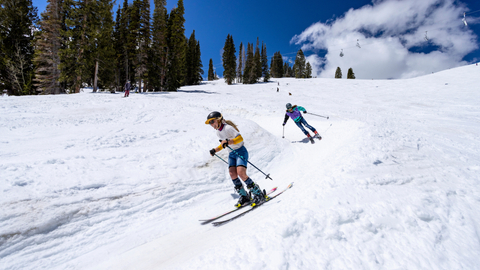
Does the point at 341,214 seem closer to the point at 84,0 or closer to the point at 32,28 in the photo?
the point at 84,0

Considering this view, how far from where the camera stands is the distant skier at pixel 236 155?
480cm

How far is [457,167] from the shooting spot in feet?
17.4

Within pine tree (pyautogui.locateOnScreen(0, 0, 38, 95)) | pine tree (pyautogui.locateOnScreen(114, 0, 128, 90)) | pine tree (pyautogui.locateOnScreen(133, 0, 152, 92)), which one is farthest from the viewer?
pine tree (pyautogui.locateOnScreen(114, 0, 128, 90))

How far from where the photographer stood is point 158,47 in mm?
28484

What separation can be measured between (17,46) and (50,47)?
14.0 ft

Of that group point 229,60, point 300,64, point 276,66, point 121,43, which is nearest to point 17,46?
point 121,43

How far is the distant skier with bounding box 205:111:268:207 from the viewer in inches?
189

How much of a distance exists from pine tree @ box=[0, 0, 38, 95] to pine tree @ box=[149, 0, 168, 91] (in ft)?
42.2

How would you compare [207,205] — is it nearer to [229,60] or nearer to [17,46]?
[17,46]

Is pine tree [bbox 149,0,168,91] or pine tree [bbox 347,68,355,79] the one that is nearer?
pine tree [bbox 149,0,168,91]

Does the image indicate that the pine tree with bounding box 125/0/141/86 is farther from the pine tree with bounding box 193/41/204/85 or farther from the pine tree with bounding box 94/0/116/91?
the pine tree with bounding box 193/41/204/85

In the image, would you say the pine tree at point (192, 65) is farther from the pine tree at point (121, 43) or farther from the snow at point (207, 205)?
the snow at point (207, 205)

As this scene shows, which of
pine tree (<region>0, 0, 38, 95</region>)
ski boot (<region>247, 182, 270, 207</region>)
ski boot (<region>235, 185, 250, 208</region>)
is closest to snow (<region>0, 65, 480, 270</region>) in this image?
ski boot (<region>247, 182, 270, 207</region>)

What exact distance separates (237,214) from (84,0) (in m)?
31.7
